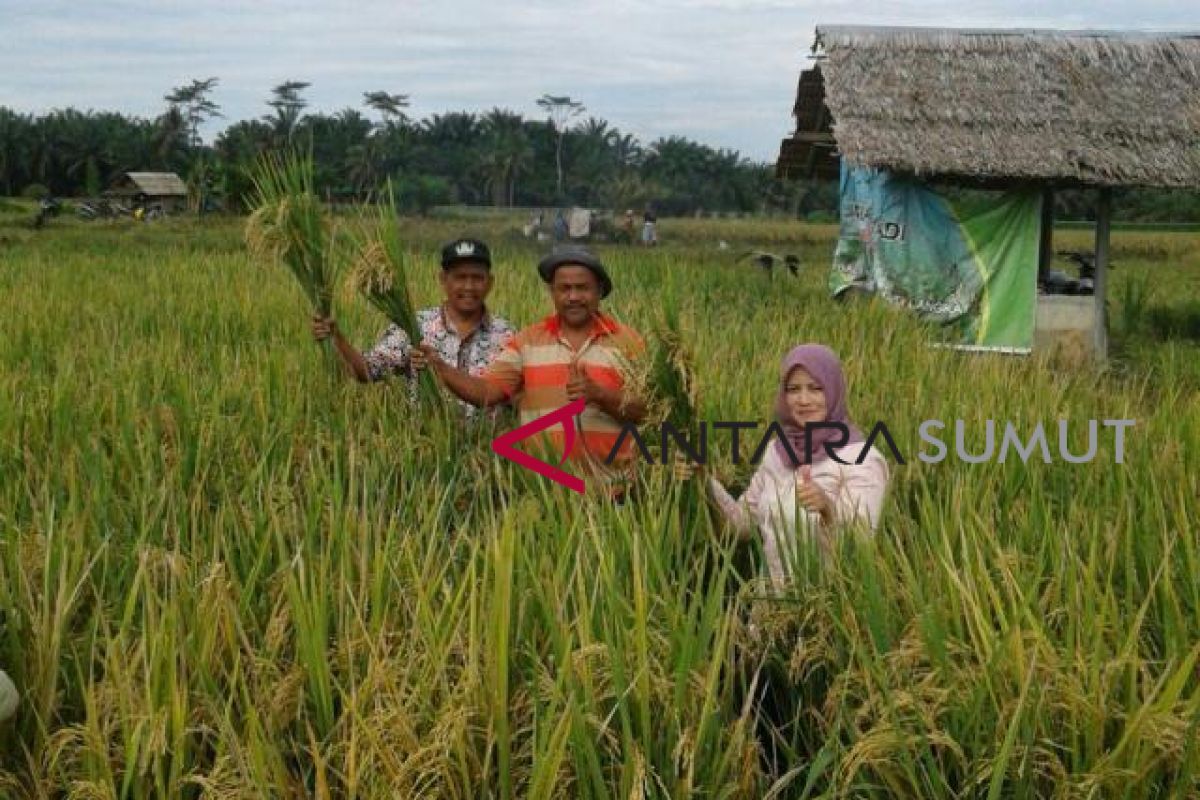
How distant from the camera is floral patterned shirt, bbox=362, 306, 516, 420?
348 cm

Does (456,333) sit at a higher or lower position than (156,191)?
lower

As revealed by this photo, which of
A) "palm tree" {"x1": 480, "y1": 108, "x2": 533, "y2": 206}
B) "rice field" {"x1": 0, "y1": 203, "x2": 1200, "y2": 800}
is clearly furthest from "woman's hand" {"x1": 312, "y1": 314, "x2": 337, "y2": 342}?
"palm tree" {"x1": 480, "y1": 108, "x2": 533, "y2": 206}

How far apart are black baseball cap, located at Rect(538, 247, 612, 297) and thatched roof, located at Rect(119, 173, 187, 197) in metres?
Answer: 35.8

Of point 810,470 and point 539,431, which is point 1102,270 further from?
point 810,470

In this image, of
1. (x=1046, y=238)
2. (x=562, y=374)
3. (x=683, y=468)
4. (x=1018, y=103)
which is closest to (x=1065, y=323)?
(x=1046, y=238)

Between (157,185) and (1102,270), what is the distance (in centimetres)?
3387

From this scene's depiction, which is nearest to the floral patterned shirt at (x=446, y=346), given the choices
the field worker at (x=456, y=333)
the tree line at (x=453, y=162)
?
the field worker at (x=456, y=333)

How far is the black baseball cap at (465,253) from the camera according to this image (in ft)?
11.0

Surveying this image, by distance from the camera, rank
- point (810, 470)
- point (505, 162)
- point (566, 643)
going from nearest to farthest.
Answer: point (566, 643), point (810, 470), point (505, 162)

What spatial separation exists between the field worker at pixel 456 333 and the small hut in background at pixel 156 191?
35.2m

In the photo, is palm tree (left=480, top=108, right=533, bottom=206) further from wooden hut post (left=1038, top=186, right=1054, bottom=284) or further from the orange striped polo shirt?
the orange striped polo shirt

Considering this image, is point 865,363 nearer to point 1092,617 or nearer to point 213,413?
point 213,413

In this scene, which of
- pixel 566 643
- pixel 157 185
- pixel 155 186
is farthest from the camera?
pixel 157 185

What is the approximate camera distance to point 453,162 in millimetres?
64625
